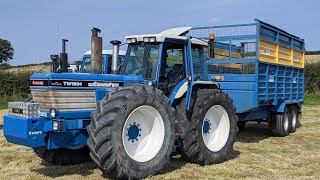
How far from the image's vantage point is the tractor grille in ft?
18.8

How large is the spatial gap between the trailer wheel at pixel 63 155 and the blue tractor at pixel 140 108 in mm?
16

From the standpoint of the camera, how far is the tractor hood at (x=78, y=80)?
18.7ft

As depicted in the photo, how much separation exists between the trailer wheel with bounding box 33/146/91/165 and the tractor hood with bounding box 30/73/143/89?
1.15m

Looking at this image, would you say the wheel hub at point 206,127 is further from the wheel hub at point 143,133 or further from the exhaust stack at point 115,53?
the exhaust stack at point 115,53

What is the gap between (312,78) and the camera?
25703mm

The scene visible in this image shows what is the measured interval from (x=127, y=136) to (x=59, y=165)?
1632 millimetres

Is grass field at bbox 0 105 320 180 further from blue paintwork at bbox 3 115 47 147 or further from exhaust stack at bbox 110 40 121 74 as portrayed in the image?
exhaust stack at bbox 110 40 121 74

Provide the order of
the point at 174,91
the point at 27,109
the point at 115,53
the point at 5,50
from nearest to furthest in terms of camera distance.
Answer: the point at 27,109, the point at 115,53, the point at 174,91, the point at 5,50

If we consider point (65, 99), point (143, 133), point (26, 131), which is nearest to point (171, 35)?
point (143, 133)

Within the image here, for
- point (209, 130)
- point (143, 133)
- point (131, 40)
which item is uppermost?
point (131, 40)

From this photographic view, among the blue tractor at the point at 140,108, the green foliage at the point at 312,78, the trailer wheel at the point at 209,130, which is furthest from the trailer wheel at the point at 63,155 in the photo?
the green foliage at the point at 312,78

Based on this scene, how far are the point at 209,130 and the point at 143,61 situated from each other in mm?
1649

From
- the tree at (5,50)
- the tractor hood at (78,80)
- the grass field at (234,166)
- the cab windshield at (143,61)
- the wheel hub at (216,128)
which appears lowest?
the grass field at (234,166)

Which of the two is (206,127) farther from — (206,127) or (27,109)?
(27,109)
